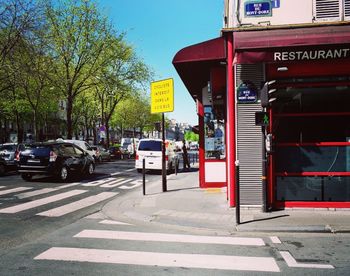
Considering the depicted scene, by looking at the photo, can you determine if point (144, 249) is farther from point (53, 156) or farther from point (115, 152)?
point (115, 152)

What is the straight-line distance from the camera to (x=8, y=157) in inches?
847

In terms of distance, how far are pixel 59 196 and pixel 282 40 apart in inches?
304

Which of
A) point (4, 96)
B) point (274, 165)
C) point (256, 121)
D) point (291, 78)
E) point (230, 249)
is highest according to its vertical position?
point (4, 96)

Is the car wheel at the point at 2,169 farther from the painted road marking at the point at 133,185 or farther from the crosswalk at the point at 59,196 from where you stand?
the painted road marking at the point at 133,185

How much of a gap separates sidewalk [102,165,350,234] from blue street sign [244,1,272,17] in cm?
441

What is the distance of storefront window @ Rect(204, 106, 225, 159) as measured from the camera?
559 inches

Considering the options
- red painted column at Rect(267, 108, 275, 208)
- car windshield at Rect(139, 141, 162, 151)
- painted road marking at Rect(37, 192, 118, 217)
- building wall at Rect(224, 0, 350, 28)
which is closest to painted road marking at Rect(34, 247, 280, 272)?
painted road marking at Rect(37, 192, 118, 217)

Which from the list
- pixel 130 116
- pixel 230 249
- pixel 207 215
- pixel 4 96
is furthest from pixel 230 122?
pixel 130 116

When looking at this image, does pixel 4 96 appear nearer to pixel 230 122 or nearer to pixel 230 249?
pixel 230 122

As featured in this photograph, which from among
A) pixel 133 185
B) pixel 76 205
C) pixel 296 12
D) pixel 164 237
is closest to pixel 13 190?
pixel 76 205

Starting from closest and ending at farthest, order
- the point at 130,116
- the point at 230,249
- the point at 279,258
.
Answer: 1. the point at 279,258
2. the point at 230,249
3. the point at 130,116

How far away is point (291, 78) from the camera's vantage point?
30.0 ft

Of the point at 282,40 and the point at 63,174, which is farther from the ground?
the point at 282,40

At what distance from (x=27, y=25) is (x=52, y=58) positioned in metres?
7.35
